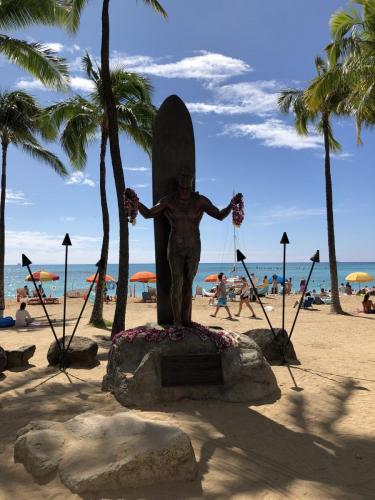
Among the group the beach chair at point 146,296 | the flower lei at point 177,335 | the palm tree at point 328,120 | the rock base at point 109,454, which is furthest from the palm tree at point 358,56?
the beach chair at point 146,296

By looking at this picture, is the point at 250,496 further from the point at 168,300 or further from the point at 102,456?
the point at 168,300

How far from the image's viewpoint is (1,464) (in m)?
3.80

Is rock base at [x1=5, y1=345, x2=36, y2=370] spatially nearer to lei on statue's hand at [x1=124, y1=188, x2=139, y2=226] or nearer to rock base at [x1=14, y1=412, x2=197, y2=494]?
lei on statue's hand at [x1=124, y1=188, x2=139, y2=226]

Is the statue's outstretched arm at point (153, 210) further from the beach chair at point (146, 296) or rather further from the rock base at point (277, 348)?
the beach chair at point (146, 296)

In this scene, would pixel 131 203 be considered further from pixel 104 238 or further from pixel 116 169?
pixel 104 238

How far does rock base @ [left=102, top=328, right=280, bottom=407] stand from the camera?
18.3 feet

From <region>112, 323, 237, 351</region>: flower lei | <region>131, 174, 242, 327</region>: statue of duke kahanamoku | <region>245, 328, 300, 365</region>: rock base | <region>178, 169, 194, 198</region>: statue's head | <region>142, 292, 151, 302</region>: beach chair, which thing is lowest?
<region>142, 292, 151, 302</region>: beach chair

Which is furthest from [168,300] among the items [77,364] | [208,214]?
[77,364]

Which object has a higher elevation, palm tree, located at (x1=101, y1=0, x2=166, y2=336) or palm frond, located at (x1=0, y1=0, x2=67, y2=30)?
palm frond, located at (x1=0, y1=0, x2=67, y2=30)

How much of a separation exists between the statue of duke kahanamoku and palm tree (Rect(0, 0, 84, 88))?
826 centimetres

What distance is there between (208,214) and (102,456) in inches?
163

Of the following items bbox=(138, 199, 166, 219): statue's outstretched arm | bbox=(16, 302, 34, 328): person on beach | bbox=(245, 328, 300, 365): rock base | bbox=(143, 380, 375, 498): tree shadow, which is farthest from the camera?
bbox=(16, 302, 34, 328): person on beach

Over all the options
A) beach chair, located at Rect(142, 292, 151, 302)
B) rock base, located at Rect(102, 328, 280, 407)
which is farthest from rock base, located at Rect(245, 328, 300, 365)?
beach chair, located at Rect(142, 292, 151, 302)

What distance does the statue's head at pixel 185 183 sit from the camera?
245 inches
